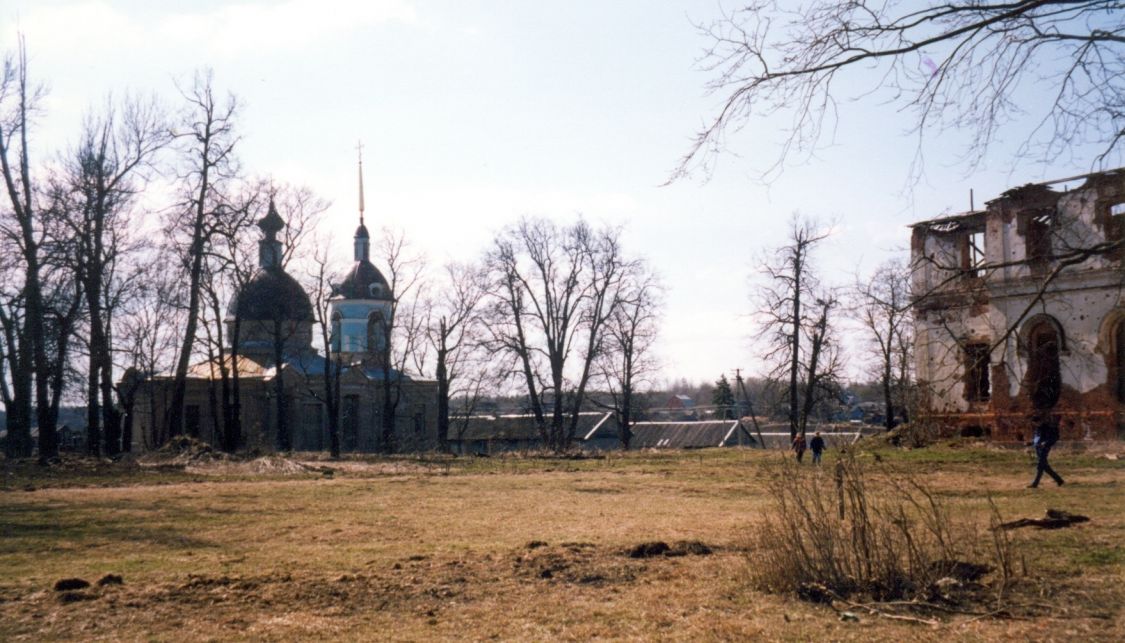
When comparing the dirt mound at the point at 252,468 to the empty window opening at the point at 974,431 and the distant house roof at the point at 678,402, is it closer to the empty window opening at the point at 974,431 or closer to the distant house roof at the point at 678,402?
the empty window opening at the point at 974,431

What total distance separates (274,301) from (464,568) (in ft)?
142

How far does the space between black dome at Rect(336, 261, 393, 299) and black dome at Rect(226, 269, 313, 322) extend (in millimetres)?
6294

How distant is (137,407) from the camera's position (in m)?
62.1

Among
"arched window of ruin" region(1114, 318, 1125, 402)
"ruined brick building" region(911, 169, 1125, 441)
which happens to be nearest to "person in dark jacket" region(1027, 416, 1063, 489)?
"ruined brick building" region(911, 169, 1125, 441)

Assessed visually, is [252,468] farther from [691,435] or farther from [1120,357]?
[691,435]

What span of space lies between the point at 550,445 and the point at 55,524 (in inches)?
1335

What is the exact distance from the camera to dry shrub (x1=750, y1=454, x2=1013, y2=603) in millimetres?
8492

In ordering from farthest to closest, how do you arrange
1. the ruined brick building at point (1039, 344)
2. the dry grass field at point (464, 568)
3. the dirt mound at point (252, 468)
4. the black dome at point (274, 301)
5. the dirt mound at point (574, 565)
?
the black dome at point (274, 301)
the ruined brick building at point (1039, 344)
the dirt mound at point (252, 468)
the dirt mound at point (574, 565)
the dry grass field at point (464, 568)

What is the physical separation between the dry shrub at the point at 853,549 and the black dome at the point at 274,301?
1609 inches

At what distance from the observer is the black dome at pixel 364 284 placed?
63.8 m

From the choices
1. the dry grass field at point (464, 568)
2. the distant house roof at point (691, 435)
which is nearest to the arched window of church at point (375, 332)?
the distant house roof at point (691, 435)

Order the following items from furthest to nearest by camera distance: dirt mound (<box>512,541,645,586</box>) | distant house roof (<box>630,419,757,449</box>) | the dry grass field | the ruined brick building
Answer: distant house roof (<box>630,419,757,449</box>), the ruined brick building, dirt mound (<box>512,541,645,586</box>), the dry grass field

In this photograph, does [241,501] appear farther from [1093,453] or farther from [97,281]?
[1093,453]

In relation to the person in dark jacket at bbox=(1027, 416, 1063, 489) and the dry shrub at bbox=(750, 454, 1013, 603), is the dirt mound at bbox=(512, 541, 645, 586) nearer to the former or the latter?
the dry shrub at bbox=(750, 454, 1013, 603)
